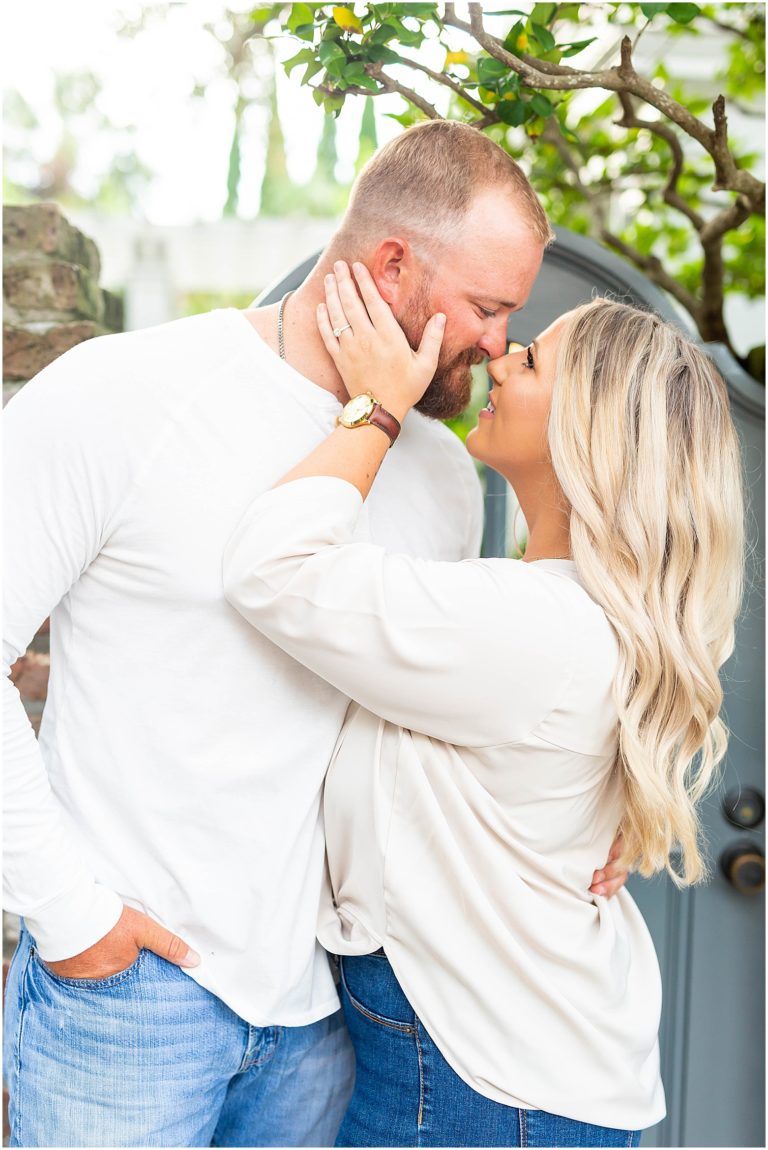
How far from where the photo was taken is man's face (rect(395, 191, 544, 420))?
4.73 feet

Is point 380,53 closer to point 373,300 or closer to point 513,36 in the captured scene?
point 513,36

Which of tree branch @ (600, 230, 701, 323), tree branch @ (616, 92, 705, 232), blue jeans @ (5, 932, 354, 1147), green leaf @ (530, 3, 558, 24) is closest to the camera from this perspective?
blue jeans @ (5, 932, 354, 1147)

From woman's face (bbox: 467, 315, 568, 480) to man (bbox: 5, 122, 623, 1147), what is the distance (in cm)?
12

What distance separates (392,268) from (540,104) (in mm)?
519

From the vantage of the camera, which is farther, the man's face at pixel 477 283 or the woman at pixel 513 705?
the man's face at pixel 477 283

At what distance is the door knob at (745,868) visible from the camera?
6.31 ft

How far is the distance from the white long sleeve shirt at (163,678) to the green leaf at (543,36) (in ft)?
2.54

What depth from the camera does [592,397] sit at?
137 centimetres

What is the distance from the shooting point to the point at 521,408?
146cm

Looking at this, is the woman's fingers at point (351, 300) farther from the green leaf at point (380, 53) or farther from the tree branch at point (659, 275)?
the tree branch at point (659, 275)

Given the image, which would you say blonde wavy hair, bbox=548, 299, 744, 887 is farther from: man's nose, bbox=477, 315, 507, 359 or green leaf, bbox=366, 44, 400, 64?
green leaf, bbox=366, 44, 400, 64

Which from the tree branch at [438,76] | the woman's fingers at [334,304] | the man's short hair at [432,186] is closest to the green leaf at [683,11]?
the tree branch at [438,76]

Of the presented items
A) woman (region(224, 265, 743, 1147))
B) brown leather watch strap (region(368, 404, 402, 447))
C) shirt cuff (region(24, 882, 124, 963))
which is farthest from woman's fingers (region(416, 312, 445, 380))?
shirt cuff (region(24, 882, 124, 963))

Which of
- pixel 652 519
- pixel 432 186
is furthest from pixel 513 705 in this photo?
pixel 432 186
